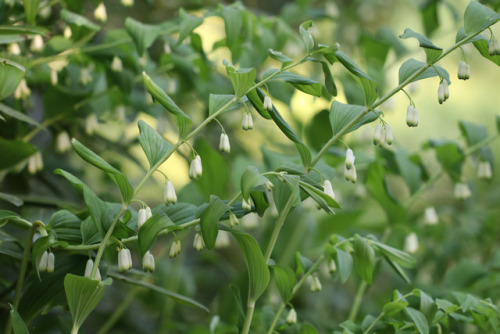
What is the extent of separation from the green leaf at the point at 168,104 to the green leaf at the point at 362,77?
0.20m

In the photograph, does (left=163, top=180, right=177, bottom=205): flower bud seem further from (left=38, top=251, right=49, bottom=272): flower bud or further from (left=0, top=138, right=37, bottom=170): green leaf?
(left=0, top=138, right=37, bottom=170): green leaf

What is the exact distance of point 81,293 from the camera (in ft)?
2.04

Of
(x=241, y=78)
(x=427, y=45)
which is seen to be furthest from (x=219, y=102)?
(x=427, y=45)

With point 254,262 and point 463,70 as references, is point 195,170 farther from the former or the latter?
point 463,70

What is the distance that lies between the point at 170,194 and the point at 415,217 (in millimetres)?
958

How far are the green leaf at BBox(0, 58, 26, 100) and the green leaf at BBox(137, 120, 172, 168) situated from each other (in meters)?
0.20

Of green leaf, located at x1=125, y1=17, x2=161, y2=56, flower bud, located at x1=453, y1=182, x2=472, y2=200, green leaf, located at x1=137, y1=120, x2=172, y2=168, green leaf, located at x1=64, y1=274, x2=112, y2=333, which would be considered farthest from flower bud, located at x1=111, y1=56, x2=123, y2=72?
flower bud, located at x1=453, y1=182, x2=472, y2=200

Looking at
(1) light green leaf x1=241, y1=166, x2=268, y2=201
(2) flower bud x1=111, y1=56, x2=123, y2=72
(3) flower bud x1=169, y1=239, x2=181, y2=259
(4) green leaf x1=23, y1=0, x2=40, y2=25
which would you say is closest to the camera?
(1) light green leaf x1=241, y1=166, x2=268, y2=201

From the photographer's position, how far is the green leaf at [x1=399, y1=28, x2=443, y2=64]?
62 cm

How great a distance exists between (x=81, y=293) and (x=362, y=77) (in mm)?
430

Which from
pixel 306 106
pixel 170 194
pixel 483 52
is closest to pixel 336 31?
pixel 306 106

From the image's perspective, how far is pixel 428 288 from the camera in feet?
3.49

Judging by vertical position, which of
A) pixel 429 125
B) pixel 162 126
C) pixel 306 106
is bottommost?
pixel 429 125

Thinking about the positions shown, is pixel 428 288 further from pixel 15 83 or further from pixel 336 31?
pixel 336 31
